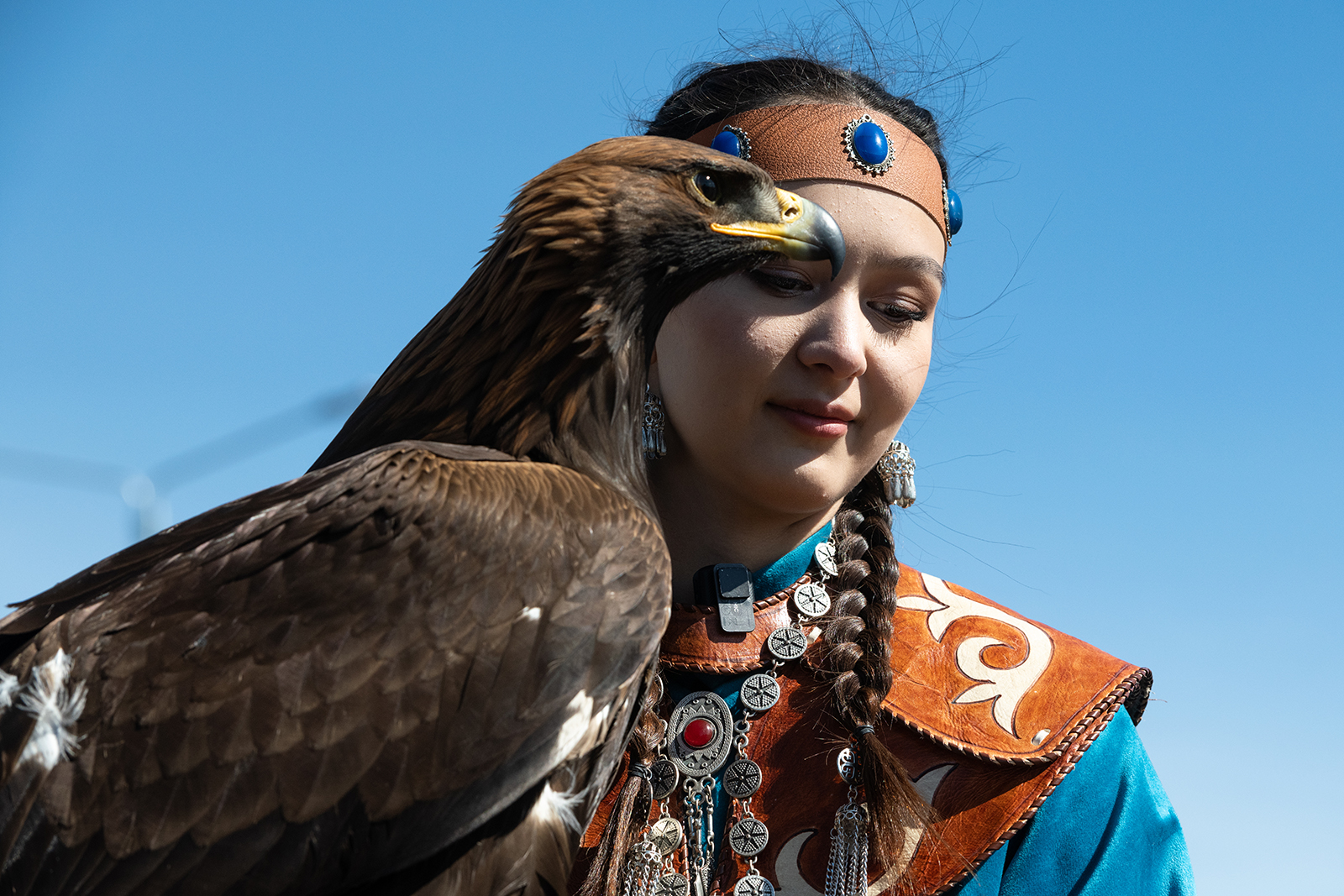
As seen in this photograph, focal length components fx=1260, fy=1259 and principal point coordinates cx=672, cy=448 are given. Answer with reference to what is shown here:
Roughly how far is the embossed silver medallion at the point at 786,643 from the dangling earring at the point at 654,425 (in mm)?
624

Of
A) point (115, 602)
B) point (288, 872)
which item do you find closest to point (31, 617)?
point (115, 602)

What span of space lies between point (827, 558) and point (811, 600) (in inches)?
6.2

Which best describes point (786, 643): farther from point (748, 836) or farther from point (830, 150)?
point (830, 150)

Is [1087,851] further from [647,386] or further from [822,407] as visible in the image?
[647,386]

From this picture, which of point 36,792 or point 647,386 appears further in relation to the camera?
point 647,386

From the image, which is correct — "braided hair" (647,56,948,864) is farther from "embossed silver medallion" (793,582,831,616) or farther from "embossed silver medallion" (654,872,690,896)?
"embossed silver medallion" (654,872,690,896)

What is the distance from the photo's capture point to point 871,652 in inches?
135

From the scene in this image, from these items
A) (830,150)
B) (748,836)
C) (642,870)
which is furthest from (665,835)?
(830,150)

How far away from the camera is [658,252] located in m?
3.02

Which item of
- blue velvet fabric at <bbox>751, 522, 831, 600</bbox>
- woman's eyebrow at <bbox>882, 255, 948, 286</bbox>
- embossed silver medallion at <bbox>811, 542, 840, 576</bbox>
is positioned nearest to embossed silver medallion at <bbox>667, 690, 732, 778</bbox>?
blue velvet fabric at <bbox>751, 522, 831, 600</bbox>

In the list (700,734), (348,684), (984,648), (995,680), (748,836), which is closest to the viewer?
(348,684)

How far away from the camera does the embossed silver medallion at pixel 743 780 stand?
3.31 meters

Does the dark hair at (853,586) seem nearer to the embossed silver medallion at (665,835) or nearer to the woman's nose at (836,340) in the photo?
the embossed silver medallion at (665,835)

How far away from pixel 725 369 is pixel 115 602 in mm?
1619
